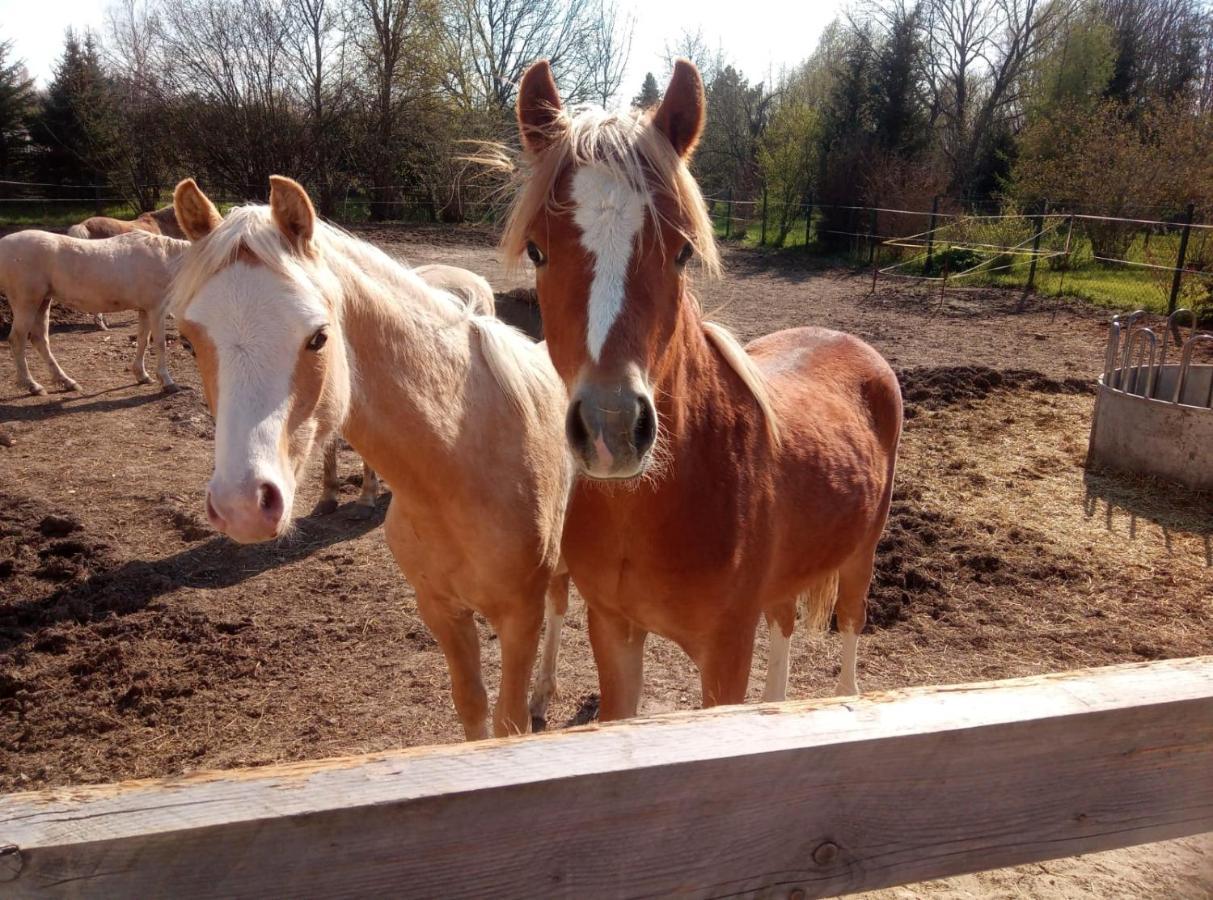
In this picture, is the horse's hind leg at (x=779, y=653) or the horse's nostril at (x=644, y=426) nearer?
the horse's nostril at (x=644, y=426)

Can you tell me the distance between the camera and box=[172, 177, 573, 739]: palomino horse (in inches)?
62.8

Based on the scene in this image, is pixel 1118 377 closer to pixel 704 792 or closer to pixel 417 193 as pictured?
pixel 704 792

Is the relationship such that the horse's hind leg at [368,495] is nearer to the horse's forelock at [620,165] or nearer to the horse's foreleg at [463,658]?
the horse's foreleg at [463,658]

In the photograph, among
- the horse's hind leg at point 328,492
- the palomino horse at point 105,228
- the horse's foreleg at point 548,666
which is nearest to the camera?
the horse's foreleg at point 548,666

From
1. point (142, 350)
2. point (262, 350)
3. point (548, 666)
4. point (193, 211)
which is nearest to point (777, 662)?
point (548, 666)

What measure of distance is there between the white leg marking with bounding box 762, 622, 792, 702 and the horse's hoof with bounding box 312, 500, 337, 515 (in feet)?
12.0

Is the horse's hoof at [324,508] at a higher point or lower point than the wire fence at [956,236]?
lower

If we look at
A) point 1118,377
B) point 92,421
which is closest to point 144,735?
point 92,421

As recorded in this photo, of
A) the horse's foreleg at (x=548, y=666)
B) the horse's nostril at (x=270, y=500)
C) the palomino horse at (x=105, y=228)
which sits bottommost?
the horse's foreleg at (x=548, y=666)

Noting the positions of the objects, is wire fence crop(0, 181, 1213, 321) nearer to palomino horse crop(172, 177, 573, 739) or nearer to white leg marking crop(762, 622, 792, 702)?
white leg marking crop(762, 622, 792, 702)

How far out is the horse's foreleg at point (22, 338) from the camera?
825cm

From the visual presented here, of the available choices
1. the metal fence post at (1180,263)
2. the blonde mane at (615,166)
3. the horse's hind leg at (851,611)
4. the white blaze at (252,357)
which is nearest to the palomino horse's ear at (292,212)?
the white blaze at (252,357)

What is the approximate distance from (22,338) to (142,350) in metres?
1.22

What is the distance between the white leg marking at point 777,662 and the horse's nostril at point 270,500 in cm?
244
